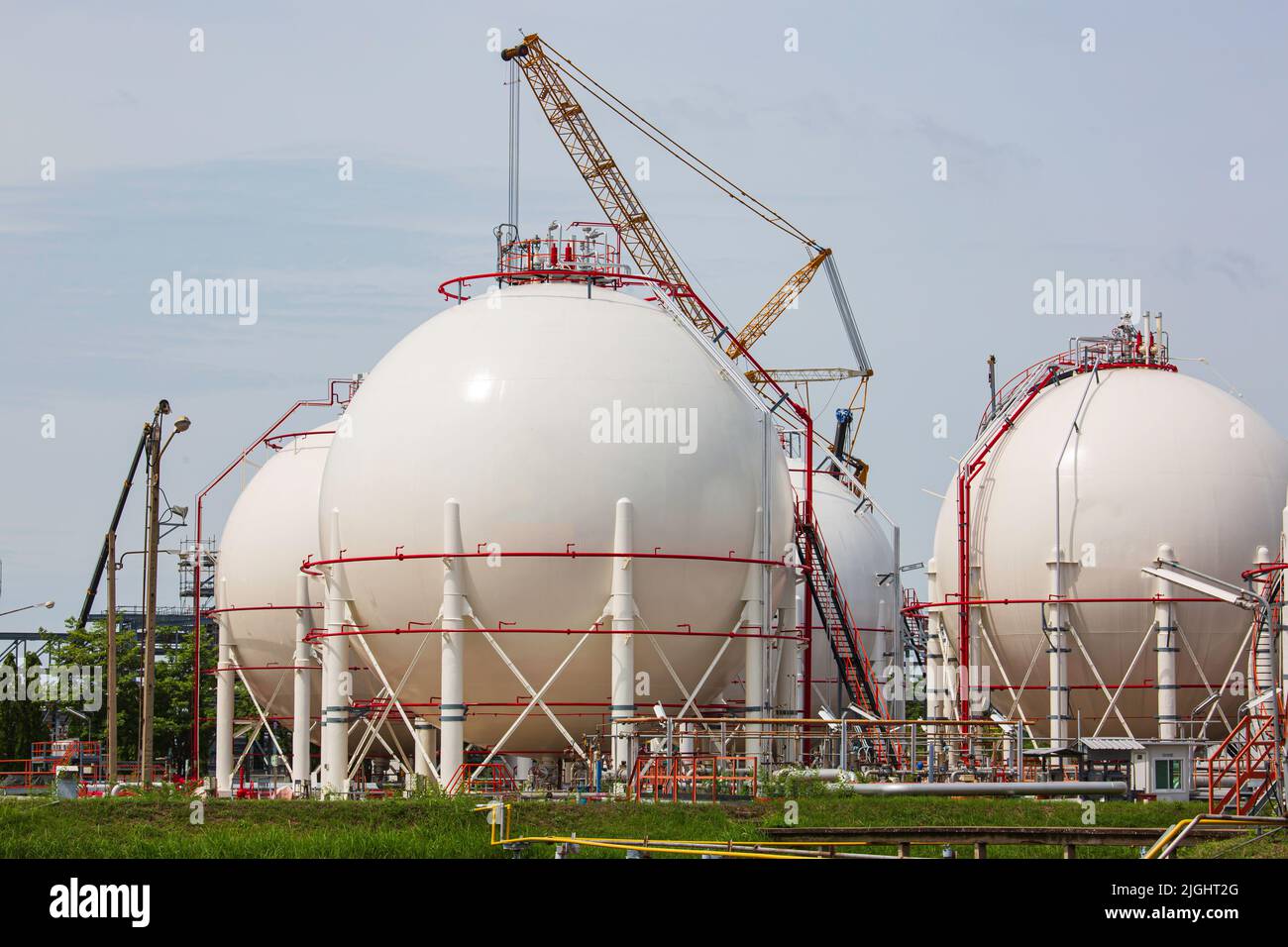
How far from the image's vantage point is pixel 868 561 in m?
57.2

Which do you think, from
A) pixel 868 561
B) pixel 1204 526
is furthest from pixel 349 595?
pixel 868 561

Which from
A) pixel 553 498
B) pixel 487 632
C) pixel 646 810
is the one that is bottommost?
pixel 646 810

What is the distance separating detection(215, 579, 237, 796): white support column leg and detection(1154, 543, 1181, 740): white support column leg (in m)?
23.9

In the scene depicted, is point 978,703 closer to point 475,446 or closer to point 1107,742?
point 1107,742

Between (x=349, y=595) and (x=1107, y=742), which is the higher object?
(x=349, y=595)

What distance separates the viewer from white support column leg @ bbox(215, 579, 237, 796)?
167 ft

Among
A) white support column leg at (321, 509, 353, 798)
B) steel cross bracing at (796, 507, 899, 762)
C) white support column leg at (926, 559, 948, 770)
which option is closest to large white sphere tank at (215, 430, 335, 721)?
white support column leg at (321, 509, 353, 798)

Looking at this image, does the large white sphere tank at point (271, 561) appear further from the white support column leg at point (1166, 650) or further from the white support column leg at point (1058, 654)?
the white support column leg at point (1166, 650)

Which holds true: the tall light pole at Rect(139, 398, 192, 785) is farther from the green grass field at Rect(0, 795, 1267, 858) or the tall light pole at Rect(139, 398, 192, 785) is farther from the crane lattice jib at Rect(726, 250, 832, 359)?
the crane lattice jib at Rect(726, 250, 832, 359)

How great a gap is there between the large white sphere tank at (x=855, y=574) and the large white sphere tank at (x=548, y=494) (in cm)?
1679

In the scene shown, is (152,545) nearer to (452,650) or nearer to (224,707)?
(452,650)

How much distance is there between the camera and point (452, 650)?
3566 centimetres

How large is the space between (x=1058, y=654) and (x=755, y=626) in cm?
945
